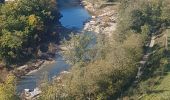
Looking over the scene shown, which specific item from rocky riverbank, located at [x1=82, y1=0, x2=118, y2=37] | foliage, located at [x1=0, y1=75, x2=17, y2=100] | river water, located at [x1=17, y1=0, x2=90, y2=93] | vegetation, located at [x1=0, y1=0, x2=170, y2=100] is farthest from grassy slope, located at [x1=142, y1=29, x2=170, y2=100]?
rocky riverbank, located at [x1=82, y1=0, x2=118, y2=37]

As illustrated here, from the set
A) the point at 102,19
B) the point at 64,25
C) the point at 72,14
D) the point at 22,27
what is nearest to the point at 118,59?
A: the point at 22,27

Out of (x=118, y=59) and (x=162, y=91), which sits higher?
(x=118, y=59)

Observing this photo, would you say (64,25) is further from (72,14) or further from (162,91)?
(162,91)

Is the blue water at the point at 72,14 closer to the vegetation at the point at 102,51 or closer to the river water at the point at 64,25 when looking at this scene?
the river water at the point at 64,25

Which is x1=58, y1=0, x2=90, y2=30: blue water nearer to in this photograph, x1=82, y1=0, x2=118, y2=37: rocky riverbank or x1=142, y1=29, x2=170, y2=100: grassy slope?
x1=82, y1=0, x2=118, y2=37: rocky riverbank

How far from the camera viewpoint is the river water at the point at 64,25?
46.6 metres

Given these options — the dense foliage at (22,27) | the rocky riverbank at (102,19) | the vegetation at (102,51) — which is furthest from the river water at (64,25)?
the dense foliage at (22,27)

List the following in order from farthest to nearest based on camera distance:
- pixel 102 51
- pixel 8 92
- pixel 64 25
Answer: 1. pixel 64 25
2. pixel 102 51
3. pixel 8 92

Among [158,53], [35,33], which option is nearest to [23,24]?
[35,33]

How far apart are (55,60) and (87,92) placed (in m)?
16.1

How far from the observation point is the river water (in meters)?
46.6

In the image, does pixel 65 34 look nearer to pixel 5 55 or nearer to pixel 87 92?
pixel 5 55

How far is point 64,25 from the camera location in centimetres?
6631

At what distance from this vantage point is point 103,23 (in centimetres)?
6575
